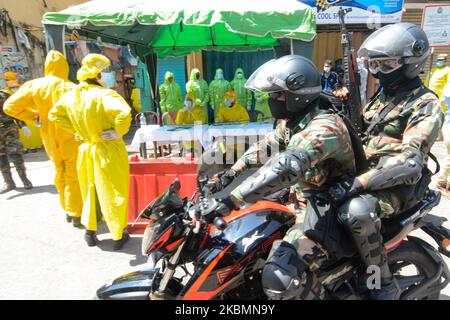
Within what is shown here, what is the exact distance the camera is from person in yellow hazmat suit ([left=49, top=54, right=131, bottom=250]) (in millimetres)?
3301

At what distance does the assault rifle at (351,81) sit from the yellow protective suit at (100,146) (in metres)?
2.10

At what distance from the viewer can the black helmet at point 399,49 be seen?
210 centimetres

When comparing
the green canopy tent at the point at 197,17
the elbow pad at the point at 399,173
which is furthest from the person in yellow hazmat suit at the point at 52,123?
the elbow pad at the point at 399,173

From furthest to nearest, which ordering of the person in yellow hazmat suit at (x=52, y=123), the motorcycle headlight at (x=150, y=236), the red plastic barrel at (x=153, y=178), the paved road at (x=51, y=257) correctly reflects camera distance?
the person in yellow hazmat suit at (x=52, y=123)
the red plastic barrel at (x=153, y=178)
the paved road at (x=51, y=257)
the motorcycle headlight at (x=150, y=236)

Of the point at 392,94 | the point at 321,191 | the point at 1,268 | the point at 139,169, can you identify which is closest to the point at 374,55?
the point at 392,94

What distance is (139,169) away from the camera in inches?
157

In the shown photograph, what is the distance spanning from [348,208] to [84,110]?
8.77ft

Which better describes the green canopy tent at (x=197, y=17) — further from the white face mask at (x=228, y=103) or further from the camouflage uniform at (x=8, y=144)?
the white face mask at (x=228, y=103)

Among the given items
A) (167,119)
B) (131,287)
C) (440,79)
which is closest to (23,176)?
(167,119)

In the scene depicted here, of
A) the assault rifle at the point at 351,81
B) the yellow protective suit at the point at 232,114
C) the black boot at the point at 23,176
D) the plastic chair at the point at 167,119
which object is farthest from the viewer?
the plastic chair at the point at 167,119

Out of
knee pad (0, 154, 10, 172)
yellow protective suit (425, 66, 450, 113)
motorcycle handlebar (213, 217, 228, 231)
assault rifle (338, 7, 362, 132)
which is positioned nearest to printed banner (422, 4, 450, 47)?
yellow protective suit (425, 66, 450, 113)

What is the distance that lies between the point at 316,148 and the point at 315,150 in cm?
1

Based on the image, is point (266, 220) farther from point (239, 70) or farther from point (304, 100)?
point (239, 70)

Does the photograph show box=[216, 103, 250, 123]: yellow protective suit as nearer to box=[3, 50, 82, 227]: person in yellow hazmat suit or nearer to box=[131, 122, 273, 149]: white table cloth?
box=[131, 122, 273, 149]: white table cloth
